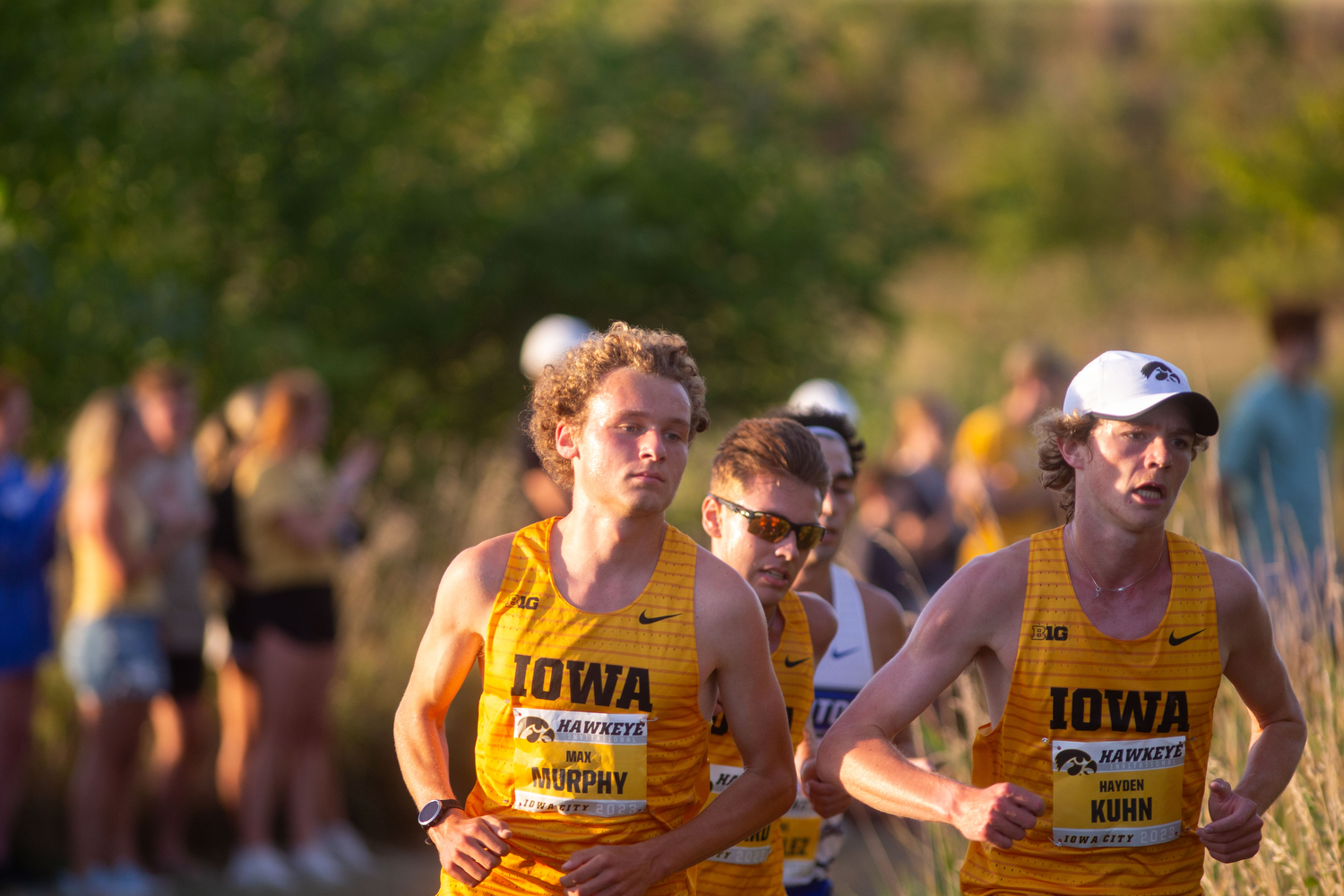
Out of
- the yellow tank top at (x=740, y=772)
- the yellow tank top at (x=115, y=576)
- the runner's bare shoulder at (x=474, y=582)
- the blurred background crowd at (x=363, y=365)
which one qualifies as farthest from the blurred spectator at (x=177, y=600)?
the runner's bare shoulder at (x=474, y=582)

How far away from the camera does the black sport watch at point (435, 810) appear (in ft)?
8.20

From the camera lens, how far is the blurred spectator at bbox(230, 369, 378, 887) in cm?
646

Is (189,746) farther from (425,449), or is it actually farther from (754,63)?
(754,63)

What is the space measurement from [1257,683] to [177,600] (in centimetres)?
512

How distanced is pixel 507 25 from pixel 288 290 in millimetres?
2891

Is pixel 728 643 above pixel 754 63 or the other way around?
the other way around

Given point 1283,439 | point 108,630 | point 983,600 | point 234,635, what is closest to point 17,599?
point 108,630

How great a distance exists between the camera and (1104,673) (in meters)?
2.49

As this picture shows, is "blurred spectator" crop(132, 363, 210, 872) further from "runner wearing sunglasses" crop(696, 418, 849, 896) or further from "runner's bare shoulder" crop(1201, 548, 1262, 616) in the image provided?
"runner's bare shoulder" crop(1201, 548, 1262, 616)

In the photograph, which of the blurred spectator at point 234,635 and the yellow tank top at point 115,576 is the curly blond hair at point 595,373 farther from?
the blurred spectator at point 234,635

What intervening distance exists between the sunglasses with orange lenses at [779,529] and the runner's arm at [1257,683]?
30.9 inches

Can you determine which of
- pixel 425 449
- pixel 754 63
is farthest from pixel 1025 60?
pixel 425 449

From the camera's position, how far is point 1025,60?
53156 millimetres

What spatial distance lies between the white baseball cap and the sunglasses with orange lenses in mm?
612
